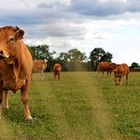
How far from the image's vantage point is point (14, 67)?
27.9ft

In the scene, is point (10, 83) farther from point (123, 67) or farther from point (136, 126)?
point (123, 67)

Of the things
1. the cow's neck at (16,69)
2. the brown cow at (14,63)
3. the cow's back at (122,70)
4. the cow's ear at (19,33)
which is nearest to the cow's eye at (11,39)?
the brown cow at (14,63)

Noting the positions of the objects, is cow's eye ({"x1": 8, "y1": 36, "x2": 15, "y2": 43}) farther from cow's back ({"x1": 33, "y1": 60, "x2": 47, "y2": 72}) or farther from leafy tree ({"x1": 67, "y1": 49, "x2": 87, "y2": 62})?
cow's back ({"x1": 33, "y1": 60, "x2": 47, "y2": 72})

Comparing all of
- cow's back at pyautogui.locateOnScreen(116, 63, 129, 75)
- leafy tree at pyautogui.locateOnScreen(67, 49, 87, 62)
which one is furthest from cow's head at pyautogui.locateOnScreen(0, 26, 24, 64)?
cow's back at pyautogui.locateOnScreen(116, 63, 129, 75)

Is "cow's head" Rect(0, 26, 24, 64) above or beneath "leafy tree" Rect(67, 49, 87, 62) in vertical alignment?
above

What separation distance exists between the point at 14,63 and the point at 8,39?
0.89m

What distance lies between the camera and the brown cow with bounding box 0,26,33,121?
7.71 m

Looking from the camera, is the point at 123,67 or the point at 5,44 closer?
the point at 5,44

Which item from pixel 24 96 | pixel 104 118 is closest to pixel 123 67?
pixel 24 96

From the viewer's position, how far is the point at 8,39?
25.3 ft

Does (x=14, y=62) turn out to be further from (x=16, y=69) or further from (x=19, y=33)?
(x=19, y=33)

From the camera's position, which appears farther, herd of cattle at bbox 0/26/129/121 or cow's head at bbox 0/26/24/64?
herd of cattle at bbox 0/26/129/121

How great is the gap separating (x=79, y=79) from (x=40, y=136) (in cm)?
490

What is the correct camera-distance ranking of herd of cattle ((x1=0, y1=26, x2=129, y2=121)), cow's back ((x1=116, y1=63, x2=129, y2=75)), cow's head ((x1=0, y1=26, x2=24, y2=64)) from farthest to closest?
1. cow's back ((x1=116, y1=63, x2=129, y2=75))
2. herd of cattle ((x1=0, y1=26, x2=129, y2=121))
3. cow's head ((x1=0, y1=26, x2=24, y2=64))
